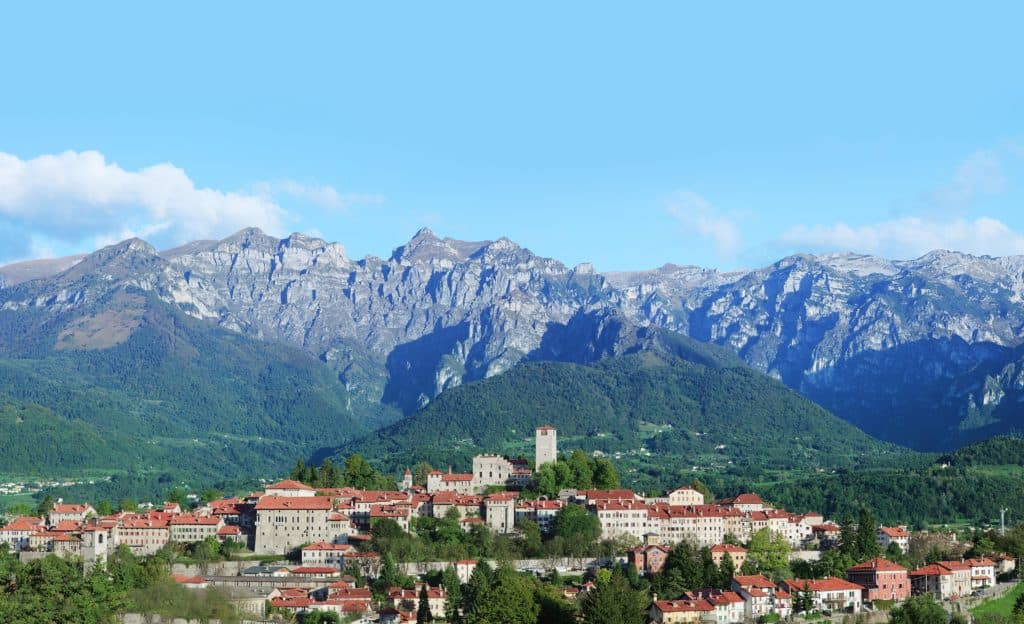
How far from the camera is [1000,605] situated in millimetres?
123688

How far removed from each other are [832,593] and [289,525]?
2058 inches

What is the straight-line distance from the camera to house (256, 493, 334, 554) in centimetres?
13525

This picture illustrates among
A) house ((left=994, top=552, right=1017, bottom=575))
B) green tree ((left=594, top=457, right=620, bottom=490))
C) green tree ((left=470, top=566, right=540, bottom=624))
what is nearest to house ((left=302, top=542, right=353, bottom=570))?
green tree ((left=470, top=566, right=540, bottom=624))

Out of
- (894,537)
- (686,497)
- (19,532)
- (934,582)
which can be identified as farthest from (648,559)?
(19,532)

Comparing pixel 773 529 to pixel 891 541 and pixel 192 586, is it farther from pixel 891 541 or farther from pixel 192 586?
pixel 192 586

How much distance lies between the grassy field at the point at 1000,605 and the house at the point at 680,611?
24.4m

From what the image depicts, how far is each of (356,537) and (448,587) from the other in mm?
18474

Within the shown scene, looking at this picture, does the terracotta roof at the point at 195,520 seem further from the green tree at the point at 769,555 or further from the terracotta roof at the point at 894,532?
the terracotta roof at the point at 894,532

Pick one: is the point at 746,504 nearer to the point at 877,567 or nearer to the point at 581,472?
the point at 581,472

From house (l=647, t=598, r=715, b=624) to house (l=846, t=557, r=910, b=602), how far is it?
1780 cm

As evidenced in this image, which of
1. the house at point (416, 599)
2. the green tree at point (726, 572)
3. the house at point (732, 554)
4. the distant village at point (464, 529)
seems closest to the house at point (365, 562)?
the distant village at point (464, 529)

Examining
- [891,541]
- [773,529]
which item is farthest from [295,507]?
[891,541]

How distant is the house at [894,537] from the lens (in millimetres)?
147125

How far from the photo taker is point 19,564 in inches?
4983
